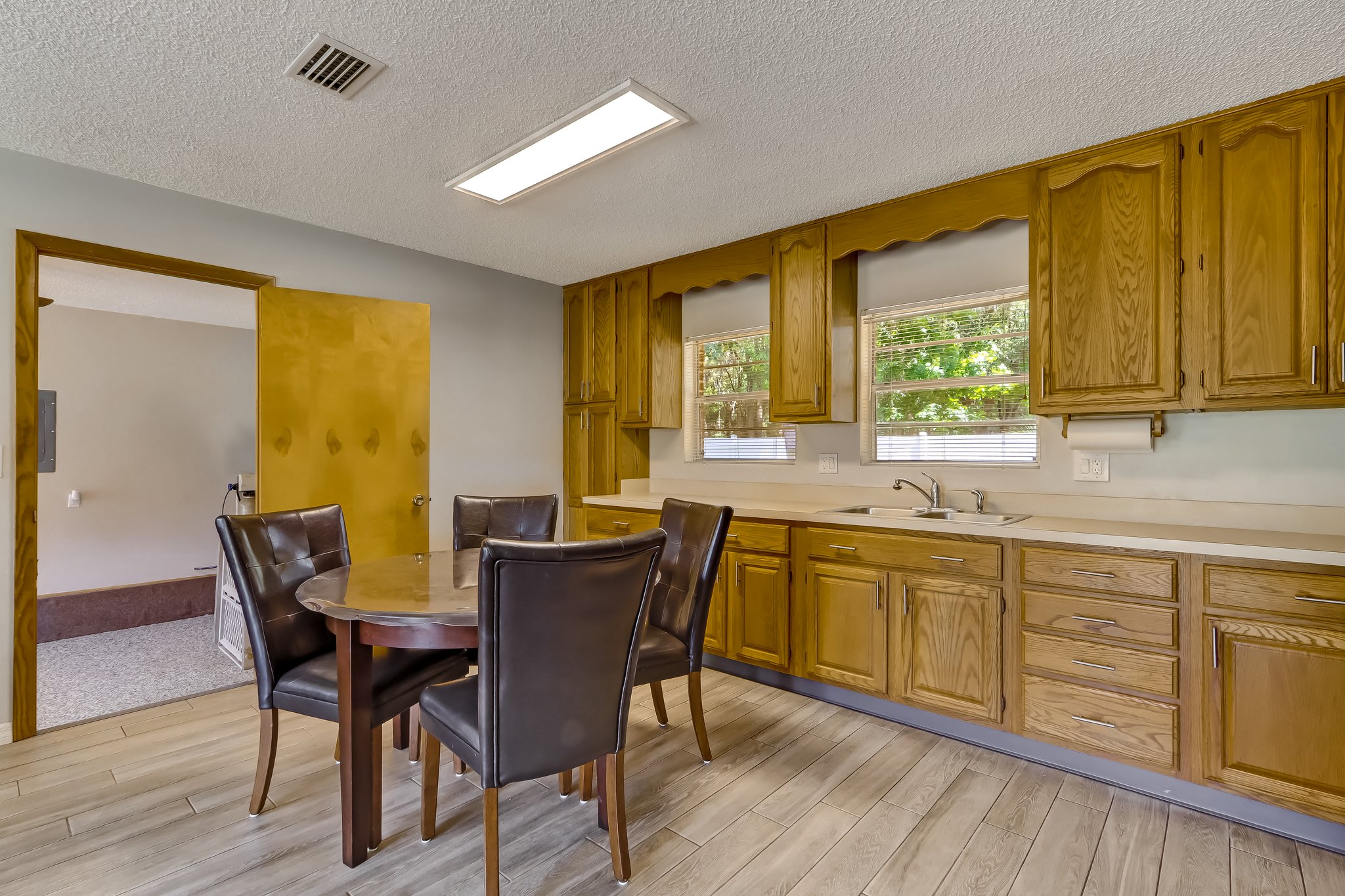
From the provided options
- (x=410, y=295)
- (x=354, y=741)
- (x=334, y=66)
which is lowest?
(x=354, y=741)

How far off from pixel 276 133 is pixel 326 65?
613 millimetres

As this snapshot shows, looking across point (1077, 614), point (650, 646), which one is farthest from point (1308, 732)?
point (650, 646)

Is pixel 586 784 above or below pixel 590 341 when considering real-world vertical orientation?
below

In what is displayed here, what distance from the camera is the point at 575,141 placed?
245 centimetres

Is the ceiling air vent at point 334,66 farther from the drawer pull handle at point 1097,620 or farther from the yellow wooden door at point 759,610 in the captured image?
the drawer pull handle at point 1097,620

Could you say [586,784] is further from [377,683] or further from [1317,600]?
[1317,600]

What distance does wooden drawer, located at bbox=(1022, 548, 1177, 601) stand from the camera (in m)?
2.21

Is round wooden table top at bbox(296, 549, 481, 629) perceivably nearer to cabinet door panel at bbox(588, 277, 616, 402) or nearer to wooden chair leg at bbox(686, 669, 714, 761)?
wooden chair leg at bbox(686, 669, 714, 761)

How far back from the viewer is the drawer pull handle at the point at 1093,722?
2301mm

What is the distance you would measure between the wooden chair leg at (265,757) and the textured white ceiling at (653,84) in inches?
82.6

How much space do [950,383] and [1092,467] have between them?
738 millimetres

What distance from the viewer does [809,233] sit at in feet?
11.1

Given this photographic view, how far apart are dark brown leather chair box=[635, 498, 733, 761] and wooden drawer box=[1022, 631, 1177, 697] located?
1278mm

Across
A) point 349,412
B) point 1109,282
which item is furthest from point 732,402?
point 349,412
